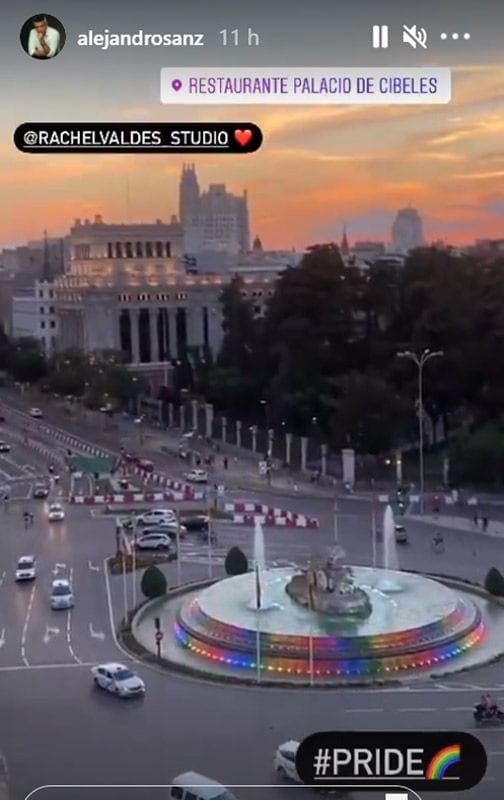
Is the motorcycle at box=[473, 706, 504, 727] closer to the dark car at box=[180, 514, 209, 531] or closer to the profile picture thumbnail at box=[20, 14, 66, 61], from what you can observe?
the profile picture thumbnail at box=[20, 14, 66, 61]

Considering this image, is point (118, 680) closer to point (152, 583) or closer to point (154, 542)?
point (152, 583)

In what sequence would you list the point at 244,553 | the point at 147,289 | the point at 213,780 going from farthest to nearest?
the point at 244,553 < the point at 147,289 < the point at 213,780

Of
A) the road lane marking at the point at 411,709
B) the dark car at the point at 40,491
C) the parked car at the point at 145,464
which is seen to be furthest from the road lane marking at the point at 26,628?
the road lane marking at the point at 411,709

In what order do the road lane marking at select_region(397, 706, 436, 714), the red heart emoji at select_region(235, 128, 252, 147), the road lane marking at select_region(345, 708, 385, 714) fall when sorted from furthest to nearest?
the road lane marking at select_region(397, 706, 436, 714), the road lane marking at select_region(345, 708, 385, 714), the red heart emoji at select_region(235, 128, 252, 147)

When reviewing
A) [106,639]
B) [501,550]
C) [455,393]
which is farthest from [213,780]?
[455,393]

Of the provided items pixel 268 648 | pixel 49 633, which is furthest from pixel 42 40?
pixel 268 648

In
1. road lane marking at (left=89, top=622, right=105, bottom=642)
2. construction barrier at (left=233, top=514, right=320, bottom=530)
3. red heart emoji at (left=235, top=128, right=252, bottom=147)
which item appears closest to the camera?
red heart emoji at (left=235, top=128, right=252, bottom=147)

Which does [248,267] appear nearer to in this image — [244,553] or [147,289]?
[147,289]

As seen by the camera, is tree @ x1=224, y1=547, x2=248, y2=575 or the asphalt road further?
tree @ x1=224, y1=547, x2=248, y2=575

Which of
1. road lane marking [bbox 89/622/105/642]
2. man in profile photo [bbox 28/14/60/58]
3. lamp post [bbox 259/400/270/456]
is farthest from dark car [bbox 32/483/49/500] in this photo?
man in profile photo [bbox 28/14/60/58]
